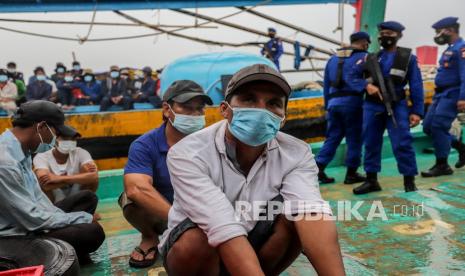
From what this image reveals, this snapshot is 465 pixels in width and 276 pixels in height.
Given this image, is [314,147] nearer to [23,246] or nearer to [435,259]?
[435,259]

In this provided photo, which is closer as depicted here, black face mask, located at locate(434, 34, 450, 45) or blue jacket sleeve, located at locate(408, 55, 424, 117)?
blue jacket sleeve, located at locate(408, 55, 424, 117)

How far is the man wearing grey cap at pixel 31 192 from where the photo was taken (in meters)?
2.22

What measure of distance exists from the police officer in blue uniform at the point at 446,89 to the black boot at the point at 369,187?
3.09 feet

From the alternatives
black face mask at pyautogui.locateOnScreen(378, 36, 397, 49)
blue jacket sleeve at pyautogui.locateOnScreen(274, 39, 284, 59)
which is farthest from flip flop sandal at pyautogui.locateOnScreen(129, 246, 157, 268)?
blue jacket sleeve at pyautogui.locateOnScreen(274, 39, 284, 59)

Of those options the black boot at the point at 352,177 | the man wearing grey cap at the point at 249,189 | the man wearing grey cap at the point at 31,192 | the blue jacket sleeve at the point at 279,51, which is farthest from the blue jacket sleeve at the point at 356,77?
the blue jacket sleeve at the point at 279,51

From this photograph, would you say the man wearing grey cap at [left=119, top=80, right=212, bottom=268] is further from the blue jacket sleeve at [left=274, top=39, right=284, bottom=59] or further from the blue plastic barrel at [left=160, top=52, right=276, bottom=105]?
the blue jacket sleeve at [left=274, top=39, right=284, bottom=59]

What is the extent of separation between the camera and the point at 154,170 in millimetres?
2641

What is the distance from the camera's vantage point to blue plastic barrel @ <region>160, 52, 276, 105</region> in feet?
21.0

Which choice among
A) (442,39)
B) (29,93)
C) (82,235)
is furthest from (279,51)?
Answer: (82,235)

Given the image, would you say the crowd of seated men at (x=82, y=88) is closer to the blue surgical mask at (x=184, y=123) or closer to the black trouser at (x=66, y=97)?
the black trouser at (x=66, y=97)

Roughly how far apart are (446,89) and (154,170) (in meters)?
3.92

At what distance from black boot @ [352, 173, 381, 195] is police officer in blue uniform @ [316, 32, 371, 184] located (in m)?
0.43

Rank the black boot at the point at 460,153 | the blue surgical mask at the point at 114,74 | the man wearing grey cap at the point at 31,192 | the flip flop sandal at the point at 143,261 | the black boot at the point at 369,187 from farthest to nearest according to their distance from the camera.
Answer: the blue surgical mask at the point at 114,74 < the black boot at the point at 460,153 < the black boot at the point at 369,187 < the flip flop sandal at the point at 143,261 < the man wearing grey cap at the point at 31,192

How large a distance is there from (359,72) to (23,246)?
3.57m
